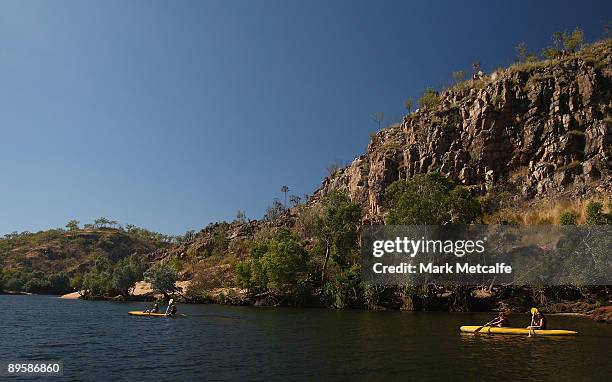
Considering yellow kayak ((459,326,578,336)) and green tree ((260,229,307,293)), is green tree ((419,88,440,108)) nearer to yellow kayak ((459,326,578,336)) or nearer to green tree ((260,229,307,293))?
green tree ((260,229,307,293))

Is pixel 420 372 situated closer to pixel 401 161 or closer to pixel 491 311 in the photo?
pixel 491 311

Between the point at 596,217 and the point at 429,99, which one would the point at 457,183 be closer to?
the point at 429,99

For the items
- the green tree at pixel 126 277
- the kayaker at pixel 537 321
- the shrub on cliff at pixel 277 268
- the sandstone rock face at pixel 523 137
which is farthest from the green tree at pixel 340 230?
the green tree at pixel 126 277

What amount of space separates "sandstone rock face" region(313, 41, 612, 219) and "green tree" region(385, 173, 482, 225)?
3898cm

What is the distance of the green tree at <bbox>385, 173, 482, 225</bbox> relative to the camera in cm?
7075

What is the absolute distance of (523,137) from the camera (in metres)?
114

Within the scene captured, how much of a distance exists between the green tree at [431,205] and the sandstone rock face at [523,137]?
3898cm

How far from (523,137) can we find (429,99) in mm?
39166

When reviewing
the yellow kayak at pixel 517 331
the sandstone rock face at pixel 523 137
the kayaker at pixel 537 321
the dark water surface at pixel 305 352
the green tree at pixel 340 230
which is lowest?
the dark water surface at pixel 305 352

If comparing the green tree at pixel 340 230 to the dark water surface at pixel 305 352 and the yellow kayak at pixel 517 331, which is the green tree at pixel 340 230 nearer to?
the dark water surface at pixel 305 352

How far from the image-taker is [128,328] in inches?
1927

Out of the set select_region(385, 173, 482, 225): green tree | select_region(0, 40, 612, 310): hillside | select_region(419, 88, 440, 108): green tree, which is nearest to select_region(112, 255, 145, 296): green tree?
select_region(0, 40, 612, 310): hillside

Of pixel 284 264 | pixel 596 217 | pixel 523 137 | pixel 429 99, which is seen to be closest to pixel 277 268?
pixel 284 264

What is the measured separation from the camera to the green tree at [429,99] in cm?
14400
